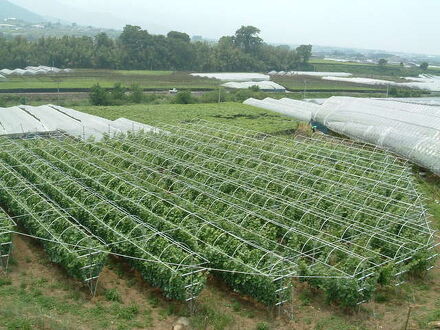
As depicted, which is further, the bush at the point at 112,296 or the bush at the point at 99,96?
the bush at the point at 99,96

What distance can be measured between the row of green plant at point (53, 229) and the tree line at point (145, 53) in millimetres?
40556

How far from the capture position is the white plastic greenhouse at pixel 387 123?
2045 centimetres

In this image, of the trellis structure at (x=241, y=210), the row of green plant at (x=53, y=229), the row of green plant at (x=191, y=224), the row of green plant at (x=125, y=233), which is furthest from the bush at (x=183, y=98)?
the row of green plant at (x=53, y=229)

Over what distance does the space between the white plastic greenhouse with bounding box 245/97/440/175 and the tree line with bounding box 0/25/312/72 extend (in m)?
29.7

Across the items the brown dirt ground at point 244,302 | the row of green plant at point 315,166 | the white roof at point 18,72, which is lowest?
the brown dirt ground at point 244,302

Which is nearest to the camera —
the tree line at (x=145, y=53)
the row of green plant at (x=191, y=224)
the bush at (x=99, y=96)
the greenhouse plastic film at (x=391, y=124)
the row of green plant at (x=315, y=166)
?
the row of green plant at (x=191, y=224)

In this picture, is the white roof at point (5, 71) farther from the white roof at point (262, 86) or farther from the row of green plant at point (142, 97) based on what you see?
the white roof at point (262, 86)

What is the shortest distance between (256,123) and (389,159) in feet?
34.7

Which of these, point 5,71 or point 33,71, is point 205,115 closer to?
point 33,71

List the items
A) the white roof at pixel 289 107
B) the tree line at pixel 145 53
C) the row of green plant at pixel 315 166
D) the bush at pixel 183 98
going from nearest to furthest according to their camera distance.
→ 1. the row of green plant at pixel 315 166
2. the white roof at pixel 289 107
3. the bush at pixel 183 98
4. the tree line at pixel 145 53

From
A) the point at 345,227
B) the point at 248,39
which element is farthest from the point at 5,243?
the point at 248,39

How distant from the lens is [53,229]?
11.2m

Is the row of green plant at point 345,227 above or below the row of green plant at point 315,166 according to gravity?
below

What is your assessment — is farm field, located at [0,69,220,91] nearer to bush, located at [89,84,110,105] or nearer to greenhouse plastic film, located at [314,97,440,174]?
bush, located at [89,84,110,105]
